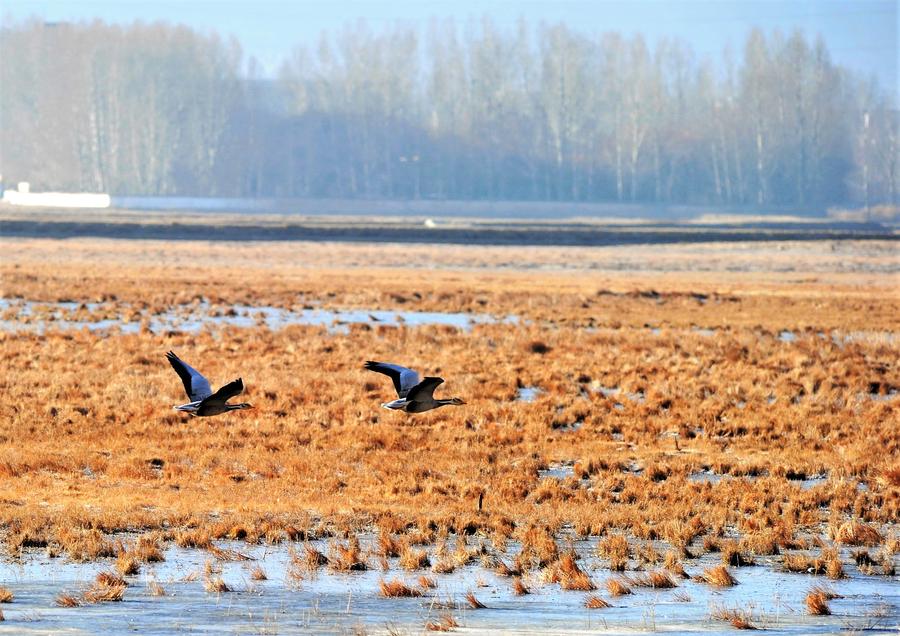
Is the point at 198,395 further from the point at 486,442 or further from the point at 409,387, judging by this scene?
the point at 486,442

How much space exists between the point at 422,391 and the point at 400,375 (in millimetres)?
574

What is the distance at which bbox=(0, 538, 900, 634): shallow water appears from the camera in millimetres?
9969

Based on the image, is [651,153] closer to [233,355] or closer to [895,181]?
[895,181]

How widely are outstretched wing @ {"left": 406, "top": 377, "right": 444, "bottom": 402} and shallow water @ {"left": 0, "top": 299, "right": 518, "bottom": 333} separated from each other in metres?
18.7

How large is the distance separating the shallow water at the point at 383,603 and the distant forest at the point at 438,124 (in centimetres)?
10500

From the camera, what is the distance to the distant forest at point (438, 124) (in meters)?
118

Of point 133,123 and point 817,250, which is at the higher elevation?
point 133,123

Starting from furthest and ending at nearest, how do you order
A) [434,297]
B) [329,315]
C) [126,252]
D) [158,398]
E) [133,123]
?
1. [133,123]
2. [126,252]
3. [434,297]
4. [329,315]
5. [158,398]

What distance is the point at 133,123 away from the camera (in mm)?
117750

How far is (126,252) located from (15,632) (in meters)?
53.5

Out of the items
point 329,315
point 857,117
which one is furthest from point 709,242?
point 857,117

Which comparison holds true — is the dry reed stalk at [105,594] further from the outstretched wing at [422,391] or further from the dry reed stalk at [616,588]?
the dry reed stalk at [616,588]

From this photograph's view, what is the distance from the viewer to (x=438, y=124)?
409 ft

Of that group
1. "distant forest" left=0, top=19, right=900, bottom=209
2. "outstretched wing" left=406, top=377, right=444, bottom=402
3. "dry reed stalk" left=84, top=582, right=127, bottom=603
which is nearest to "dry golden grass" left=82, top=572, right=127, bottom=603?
"dry reed stalk" left=84, top=582, right=127, bottom=603
